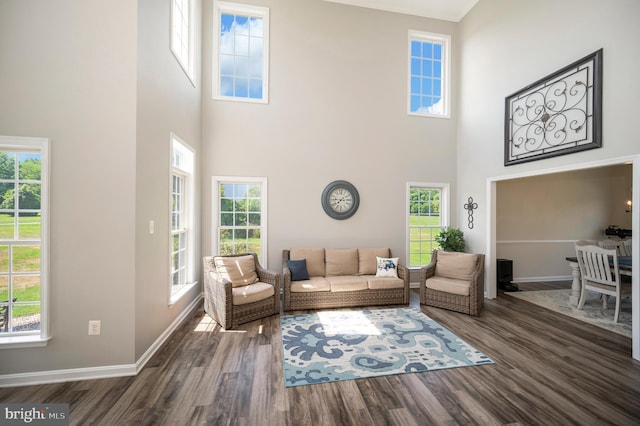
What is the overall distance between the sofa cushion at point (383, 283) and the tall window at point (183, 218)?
9.54ft

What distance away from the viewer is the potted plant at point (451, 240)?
518 centimetres

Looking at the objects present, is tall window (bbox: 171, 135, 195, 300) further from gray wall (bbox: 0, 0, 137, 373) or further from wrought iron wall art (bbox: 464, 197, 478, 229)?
wrought iron wall art (bbox: 464, 197, 478, 229)

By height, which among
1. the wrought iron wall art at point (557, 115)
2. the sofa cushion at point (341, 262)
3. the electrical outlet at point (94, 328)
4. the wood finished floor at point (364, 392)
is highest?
the wrought iron wall art at point (557, 115)

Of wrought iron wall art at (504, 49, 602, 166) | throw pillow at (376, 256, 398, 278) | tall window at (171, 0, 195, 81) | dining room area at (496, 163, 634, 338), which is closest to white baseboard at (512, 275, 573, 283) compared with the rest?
dining room area at (496, 163, 634, 338)

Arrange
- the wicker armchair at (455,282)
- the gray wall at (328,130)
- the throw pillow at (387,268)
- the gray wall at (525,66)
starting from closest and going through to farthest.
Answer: the gray wall at (525,66), the wicker armchair at (455,282), the throw pillow at (387,268), the gray wall at (328,130)

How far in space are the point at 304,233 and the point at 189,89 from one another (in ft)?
9.76

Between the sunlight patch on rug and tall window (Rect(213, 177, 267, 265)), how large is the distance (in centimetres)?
488

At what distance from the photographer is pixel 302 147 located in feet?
16.5

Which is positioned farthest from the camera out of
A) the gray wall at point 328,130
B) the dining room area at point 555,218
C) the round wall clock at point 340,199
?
the dining room area at point 555,218

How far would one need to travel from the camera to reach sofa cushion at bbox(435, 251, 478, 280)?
432cm

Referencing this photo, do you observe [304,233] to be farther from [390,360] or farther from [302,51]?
[302,51]

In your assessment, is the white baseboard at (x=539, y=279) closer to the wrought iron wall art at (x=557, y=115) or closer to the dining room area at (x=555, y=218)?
the dining room area at (x=555, y=218)

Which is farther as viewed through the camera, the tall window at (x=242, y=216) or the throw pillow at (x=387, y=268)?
the tall window at (x=242, y=216)

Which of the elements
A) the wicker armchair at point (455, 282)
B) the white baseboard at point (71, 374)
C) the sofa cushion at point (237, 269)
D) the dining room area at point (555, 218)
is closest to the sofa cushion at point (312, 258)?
the sofa cushion at point (237, 269)
